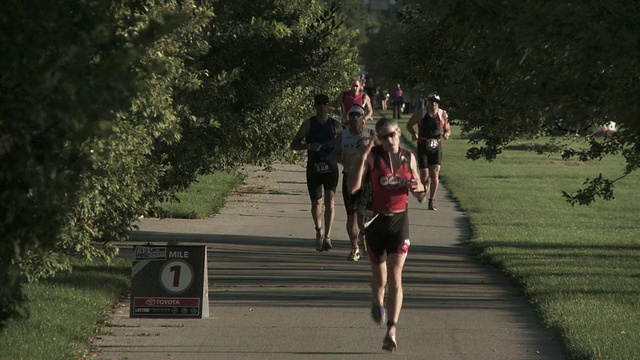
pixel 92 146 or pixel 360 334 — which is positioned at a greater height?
pixel 92 146

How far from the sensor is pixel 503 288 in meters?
12.7

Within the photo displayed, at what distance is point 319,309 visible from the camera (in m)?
11.2

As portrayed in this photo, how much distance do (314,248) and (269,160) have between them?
4.35m

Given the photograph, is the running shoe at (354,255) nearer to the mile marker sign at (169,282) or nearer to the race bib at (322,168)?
the race bib at (322,168)

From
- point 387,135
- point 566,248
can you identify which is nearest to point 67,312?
point 387,135

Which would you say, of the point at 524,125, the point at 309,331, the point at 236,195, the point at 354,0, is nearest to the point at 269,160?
the point at 236,195

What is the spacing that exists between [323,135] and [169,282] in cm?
498

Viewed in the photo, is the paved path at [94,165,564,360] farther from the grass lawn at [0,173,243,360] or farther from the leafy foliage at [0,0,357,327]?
the leafy foliage at [0,0,357,327]

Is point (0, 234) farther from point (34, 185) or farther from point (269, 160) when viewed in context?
point (269, 160)

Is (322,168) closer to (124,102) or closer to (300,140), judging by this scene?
(300,140)

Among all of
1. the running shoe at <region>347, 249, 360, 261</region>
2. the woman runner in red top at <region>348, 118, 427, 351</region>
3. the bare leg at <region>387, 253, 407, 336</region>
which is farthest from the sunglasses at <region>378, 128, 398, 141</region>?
the running shoe at <region>347, 249, 360, 261</region>

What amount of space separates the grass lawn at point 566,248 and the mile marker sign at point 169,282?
2.91 m

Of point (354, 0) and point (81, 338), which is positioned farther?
point (354, 0)

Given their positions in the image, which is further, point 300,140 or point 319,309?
point 300,140
